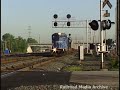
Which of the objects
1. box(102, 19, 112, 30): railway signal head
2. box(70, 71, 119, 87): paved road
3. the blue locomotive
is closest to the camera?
box(70, 71, 119, 87): paved road

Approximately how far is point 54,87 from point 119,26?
20.5ft

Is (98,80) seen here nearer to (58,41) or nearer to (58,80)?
(58,80)

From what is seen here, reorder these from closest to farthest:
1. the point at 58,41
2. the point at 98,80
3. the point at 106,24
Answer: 1. the point at 98,80
2. the point at 106,24
3. the point at 58,41

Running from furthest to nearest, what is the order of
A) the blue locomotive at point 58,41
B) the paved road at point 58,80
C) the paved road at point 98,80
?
the blue locomotive at point 58,41 < the paved road at point 98,80 < the paved road at point 58,80

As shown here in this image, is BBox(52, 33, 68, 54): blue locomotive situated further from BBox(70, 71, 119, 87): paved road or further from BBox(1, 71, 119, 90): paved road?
BBox(1, 71, 119, 90): paved road

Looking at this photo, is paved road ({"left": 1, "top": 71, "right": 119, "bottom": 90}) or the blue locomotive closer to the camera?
paved road ({"left": 1, "top": 71, "right": 119, "bottom": 90})

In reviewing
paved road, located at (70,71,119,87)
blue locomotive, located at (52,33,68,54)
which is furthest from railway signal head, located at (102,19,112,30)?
blue locomotive, located at (52,33,68,54)

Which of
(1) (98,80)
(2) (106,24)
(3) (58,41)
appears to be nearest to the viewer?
(1) (98,80)

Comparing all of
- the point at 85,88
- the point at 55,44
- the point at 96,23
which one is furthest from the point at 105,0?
the point at 55,44

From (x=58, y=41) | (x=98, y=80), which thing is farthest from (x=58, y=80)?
(x=58, y=41)

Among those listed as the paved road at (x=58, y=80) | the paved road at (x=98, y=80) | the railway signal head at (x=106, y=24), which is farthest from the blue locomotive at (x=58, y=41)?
the paved road at (x=58, y=80)

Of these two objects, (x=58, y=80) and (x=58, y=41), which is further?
(x=58, y=41)

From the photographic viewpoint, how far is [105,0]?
24.8 m

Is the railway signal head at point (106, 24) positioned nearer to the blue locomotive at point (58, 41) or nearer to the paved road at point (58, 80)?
the paved road at point (58, 80)
